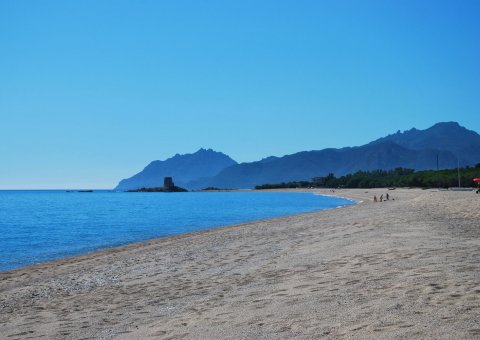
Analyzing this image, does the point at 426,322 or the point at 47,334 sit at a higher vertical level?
the point at 426,322

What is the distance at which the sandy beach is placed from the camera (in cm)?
611

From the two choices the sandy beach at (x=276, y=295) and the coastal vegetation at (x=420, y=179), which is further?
the coastal vegetation at (x=420, y=179)

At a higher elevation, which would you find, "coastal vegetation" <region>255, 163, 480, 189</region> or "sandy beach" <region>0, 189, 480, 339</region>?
"coastal vegetation" <region>255, 163, 480, 189</region>

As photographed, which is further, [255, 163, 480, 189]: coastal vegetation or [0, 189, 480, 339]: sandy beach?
[255, 163, 480, 189]: coastal vegetation

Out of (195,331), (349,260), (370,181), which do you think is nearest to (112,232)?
(349,260)

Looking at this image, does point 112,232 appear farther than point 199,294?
Yes

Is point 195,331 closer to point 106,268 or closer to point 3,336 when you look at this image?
point 3,336

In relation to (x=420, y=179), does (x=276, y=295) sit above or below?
below

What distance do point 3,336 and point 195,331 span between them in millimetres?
3431

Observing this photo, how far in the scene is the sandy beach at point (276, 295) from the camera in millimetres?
6105

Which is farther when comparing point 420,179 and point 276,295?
point 420,179

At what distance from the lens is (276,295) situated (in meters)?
8.20

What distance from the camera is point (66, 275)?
14.6 metres

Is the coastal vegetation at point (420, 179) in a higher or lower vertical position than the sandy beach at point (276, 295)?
higher
